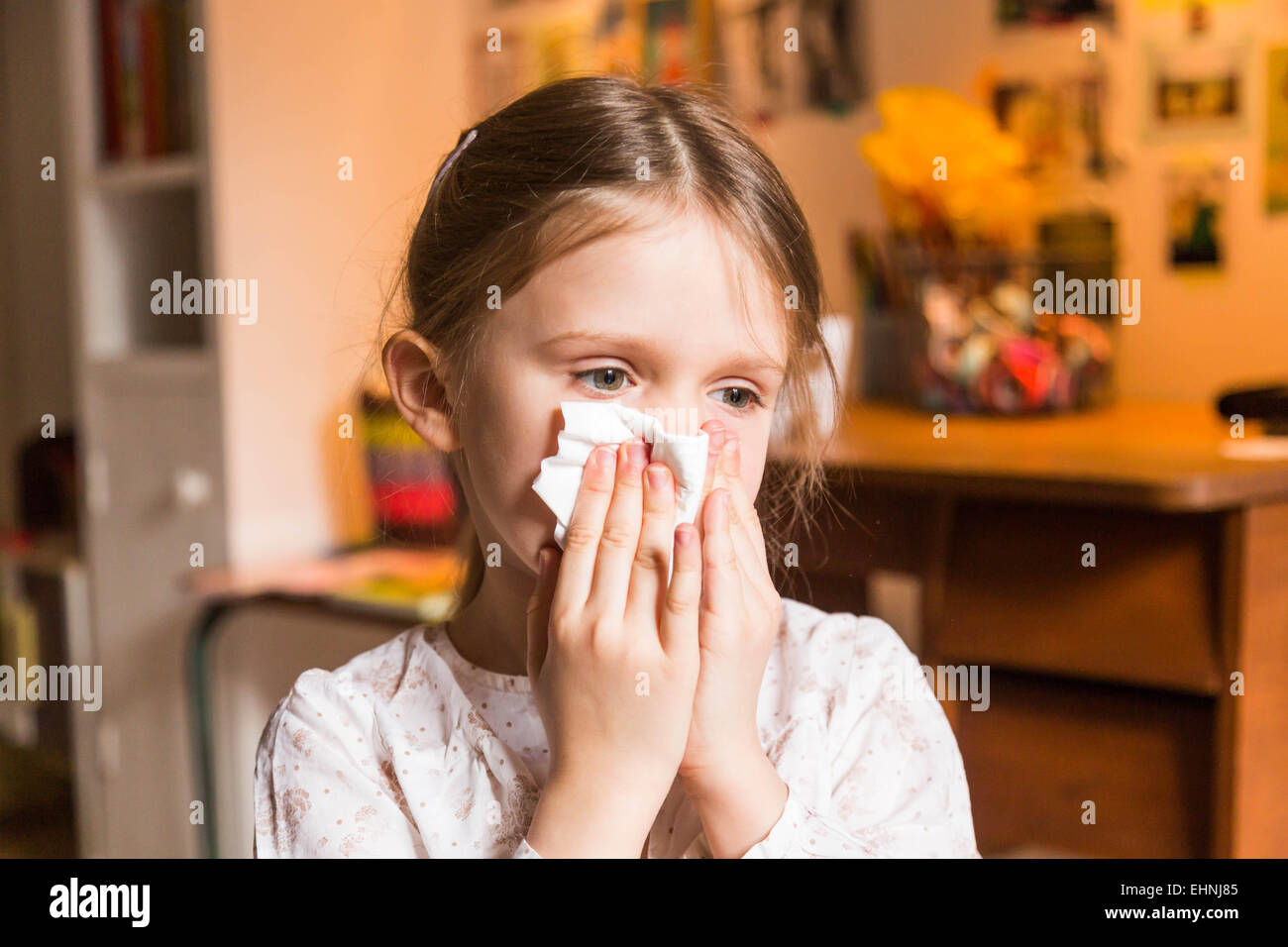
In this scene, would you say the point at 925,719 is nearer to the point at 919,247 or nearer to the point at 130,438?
the point at 919,247

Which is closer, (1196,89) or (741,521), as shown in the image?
(741,521)

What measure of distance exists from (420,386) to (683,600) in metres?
0.23

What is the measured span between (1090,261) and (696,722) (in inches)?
52.8

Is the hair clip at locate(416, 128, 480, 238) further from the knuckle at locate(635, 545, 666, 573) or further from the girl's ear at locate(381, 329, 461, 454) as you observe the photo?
the knuckle at locate(635, 545, 666, 573)

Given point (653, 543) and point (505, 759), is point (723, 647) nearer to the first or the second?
point (653, 543)

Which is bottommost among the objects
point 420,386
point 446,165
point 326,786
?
→ point 326,786

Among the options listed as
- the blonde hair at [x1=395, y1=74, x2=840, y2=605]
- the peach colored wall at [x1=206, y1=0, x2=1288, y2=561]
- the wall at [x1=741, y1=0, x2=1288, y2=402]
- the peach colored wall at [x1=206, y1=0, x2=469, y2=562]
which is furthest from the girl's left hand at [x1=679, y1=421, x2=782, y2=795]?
the peach colored wall at [x1=206, y1=0, x2=469, y2=562]

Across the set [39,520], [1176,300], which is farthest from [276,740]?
[39,520]

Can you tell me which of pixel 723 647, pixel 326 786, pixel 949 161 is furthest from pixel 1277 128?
pixel 326 786

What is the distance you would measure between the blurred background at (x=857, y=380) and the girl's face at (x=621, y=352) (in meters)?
0.52

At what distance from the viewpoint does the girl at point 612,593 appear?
1.94ft

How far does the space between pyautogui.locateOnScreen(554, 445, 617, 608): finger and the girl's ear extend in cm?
13

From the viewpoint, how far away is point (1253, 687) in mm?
1184

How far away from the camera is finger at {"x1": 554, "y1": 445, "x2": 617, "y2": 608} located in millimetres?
594
